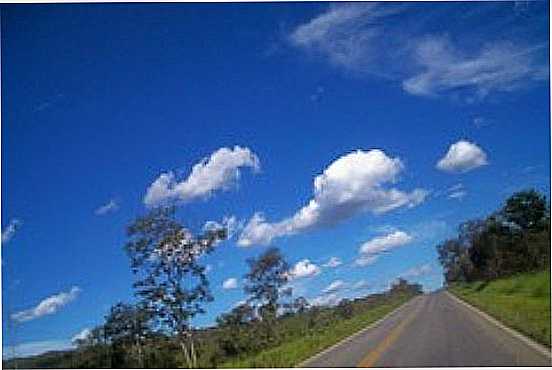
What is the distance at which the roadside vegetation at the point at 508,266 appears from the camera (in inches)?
971

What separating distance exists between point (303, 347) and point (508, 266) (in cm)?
2873

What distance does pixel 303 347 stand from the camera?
1811 cm

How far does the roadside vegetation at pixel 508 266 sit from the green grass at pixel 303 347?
325 cm

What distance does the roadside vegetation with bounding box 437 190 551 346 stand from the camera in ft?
80.9

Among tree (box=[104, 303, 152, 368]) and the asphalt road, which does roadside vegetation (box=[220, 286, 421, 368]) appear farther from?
tree (box=[104, 303, 152, 368])

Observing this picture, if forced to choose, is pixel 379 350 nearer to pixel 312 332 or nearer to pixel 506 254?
pixel 312 332

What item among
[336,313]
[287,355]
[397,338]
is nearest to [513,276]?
[336,313]

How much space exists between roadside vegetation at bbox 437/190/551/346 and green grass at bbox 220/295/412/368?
3.25 meters

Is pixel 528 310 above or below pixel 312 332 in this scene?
below

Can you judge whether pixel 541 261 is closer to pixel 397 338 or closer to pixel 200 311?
pixel 397 338

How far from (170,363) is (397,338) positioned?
193 inches

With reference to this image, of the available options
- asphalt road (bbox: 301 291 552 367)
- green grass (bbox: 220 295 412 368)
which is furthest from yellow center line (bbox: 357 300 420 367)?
green grass (bbox: 220 295 412 368)

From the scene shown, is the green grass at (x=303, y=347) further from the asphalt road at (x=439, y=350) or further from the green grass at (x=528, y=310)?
the green grass at (x=528, y=310)

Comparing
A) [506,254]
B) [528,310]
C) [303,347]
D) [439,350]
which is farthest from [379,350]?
[506,254]
